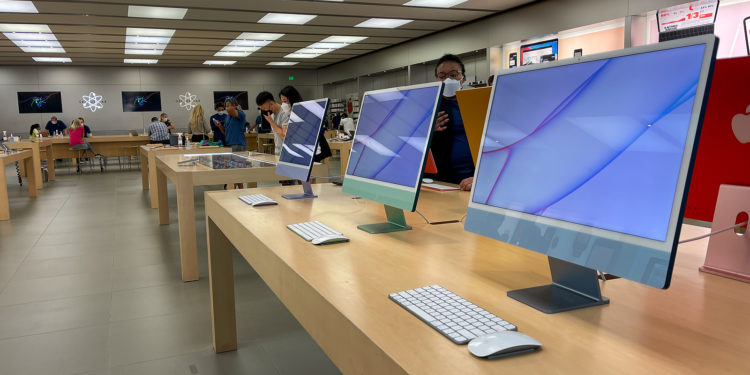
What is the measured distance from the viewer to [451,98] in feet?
10.1

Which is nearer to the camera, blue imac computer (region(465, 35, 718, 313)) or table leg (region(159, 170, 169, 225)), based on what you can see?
blue imac computer (region(465, 35, 718, 313))

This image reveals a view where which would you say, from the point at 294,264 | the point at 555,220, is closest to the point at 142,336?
the point at 294,264

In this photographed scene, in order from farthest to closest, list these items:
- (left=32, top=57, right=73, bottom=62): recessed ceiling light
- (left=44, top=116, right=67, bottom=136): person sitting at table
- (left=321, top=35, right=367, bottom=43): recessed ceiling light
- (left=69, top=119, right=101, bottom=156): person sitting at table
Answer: (left=44, top=116, right=67, bottom=136): person sitting at table
(left=32, top=57, right=73, bottom=62): recessed ceiling light
(left=321, top=35, right=367, bottom=43): recessed ceiling light
(left=69, top=119, right=101, bottom=156): person sitting at table

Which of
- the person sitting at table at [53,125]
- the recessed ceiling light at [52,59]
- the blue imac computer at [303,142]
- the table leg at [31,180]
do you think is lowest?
the table leg at [31,180]

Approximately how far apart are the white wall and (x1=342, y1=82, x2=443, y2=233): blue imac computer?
52.2ft

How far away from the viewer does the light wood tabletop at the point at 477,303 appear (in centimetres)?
74

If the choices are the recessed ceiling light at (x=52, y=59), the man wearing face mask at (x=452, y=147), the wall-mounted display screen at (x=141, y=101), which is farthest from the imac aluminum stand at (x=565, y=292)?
the wall-mounted display screen at (x=141, y=101)

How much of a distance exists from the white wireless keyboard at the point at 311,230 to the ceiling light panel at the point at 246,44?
9.79 m

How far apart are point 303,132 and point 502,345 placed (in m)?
1.81

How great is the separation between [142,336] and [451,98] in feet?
7.05

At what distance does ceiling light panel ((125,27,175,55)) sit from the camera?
9.97 m

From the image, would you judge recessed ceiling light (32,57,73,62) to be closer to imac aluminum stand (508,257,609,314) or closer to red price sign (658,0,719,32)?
red price sign (658,0,719,32)

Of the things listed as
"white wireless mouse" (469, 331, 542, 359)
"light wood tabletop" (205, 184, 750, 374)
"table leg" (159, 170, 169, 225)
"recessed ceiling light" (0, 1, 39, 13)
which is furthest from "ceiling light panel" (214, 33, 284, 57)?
"white wireless mouse" (469, 331, 542, 359)

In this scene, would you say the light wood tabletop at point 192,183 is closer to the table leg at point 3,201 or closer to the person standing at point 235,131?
the person standing at point 235,131
